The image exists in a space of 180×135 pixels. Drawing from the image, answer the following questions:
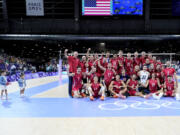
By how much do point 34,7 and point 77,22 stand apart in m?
4.62

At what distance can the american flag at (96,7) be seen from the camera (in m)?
14.3

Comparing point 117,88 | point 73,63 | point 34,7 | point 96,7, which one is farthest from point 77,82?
point 34,7

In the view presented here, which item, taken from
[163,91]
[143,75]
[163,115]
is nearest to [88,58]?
[143,75]

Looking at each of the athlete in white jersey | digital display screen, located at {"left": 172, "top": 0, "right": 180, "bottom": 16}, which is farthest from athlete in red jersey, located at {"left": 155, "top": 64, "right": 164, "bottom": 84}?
digital display screen, located at {"left": 172, "top": 0, "right": 180, "bottom": 16}

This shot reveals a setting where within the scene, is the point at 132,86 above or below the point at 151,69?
below

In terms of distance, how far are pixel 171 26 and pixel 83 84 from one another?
50.6 ft

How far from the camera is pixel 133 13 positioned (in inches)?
610

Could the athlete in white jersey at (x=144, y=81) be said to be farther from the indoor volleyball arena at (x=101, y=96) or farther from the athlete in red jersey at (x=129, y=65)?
the athlete in red jersey at (x=129, y=65)

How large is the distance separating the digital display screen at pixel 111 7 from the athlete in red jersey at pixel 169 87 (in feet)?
33.5

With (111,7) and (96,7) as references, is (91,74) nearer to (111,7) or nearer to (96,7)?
(96,7)

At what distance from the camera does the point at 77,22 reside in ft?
56.3

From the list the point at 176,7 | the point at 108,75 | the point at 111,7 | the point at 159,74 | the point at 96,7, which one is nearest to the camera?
the point at 108,75

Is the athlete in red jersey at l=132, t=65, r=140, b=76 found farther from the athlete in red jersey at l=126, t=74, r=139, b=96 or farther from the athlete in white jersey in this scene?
the athlete in red jersey at l=126, t=74, r=139, b=96
